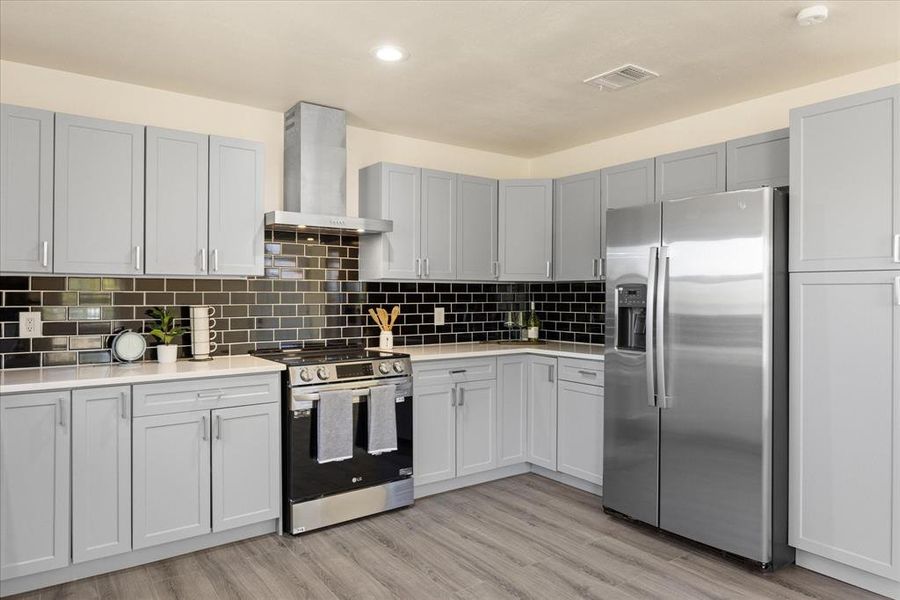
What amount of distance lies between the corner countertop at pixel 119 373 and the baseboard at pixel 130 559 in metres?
0.85

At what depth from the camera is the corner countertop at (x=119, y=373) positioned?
271 centimetres

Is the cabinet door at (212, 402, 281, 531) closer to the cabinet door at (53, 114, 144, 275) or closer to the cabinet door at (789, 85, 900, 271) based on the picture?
the cabinet door at (53, 114, 144, 275)

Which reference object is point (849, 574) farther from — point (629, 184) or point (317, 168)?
point (317, 168)

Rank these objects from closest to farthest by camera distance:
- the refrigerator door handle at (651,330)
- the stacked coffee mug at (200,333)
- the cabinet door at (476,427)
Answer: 1. the refrigerator door handle at (651,330)
2. the stacked coffee mug at (200,333)
3. the cabinet door at (476,427)

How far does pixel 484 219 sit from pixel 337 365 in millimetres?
1763

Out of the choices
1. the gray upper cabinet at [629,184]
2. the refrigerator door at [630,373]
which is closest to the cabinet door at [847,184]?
the refrigerator door at [630,373]

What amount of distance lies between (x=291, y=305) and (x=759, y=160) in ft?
9.77

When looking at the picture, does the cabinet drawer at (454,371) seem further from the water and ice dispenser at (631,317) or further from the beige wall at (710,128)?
the beige wall at (710,128)

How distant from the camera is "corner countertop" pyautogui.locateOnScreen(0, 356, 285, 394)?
2.71 m

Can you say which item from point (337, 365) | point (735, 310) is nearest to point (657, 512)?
point (735, 310)

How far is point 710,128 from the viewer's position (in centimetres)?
400

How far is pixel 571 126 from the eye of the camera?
436 cm

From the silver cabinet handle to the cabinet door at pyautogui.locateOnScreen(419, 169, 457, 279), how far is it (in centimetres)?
159

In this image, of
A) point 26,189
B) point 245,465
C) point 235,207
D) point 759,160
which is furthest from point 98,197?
point 759,160
